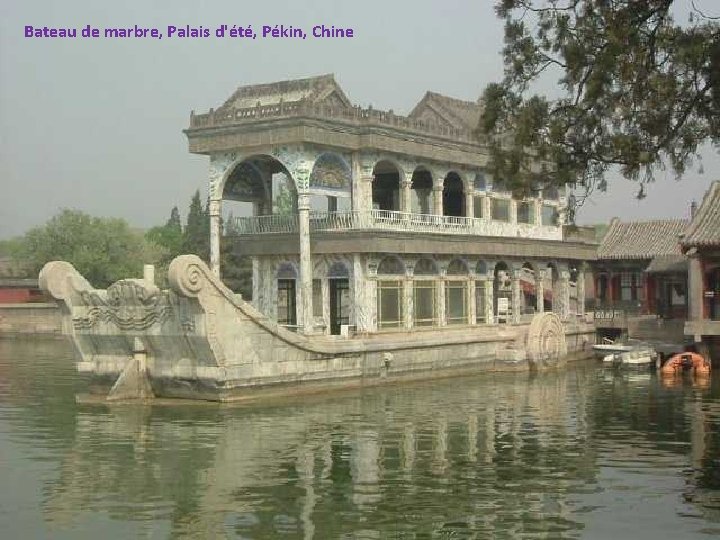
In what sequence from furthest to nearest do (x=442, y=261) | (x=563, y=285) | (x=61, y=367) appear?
(x=563, y=285), (x=61, y=367), (x=442, y=261)

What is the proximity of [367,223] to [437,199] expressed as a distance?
3.74 meters

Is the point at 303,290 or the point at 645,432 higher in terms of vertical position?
the point at 303,290

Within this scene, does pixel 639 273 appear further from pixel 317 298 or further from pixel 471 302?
pixel 317 298

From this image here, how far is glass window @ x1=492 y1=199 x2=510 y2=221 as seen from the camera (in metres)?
32.1

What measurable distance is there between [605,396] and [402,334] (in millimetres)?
5644

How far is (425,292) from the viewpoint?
28.4 metres

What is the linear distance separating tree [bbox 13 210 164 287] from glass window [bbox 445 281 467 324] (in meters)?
28.4

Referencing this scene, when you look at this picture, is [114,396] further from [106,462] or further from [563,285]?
[563,285]

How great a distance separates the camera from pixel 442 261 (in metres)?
29.0

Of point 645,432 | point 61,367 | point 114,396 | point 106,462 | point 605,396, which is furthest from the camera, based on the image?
point 61,367

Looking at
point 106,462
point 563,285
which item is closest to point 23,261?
point 563,285

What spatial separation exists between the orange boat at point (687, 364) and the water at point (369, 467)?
4245 mm

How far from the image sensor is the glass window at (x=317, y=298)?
27.2 meters

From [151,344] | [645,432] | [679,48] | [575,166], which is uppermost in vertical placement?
[679,48]
